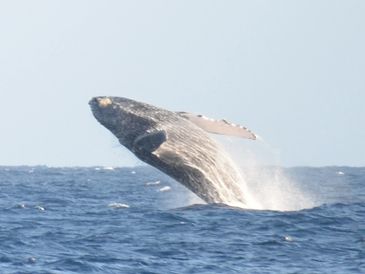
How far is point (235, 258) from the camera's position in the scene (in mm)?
16094

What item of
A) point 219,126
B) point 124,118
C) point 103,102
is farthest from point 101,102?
point 219,126

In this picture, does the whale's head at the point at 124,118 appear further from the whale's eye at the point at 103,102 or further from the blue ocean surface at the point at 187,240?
the blue ocean surface at the point at 187,240

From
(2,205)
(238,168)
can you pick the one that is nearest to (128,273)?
(238,168)

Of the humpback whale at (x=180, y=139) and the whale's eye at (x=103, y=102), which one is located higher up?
the whale's eye at (x=103, y=102)

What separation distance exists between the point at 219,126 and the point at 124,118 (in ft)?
5.74

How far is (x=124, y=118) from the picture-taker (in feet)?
62.7

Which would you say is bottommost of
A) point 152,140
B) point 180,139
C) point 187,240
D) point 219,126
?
point 187,240

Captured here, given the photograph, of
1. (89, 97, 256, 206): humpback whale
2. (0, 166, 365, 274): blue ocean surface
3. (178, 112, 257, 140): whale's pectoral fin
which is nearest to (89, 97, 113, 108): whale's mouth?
(89, 97, 256, 206): humpback whale

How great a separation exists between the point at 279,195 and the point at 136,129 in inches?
288

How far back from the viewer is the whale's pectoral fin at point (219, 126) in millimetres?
19547

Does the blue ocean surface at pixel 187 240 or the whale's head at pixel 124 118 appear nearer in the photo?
the blue ocean surface at pixel 187 240

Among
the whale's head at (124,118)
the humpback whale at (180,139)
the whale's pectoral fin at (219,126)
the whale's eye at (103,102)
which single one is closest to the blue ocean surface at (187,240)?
the humpback whale at (180,139)

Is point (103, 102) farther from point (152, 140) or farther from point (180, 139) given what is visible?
point (152, 140)

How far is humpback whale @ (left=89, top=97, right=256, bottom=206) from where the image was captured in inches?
748
